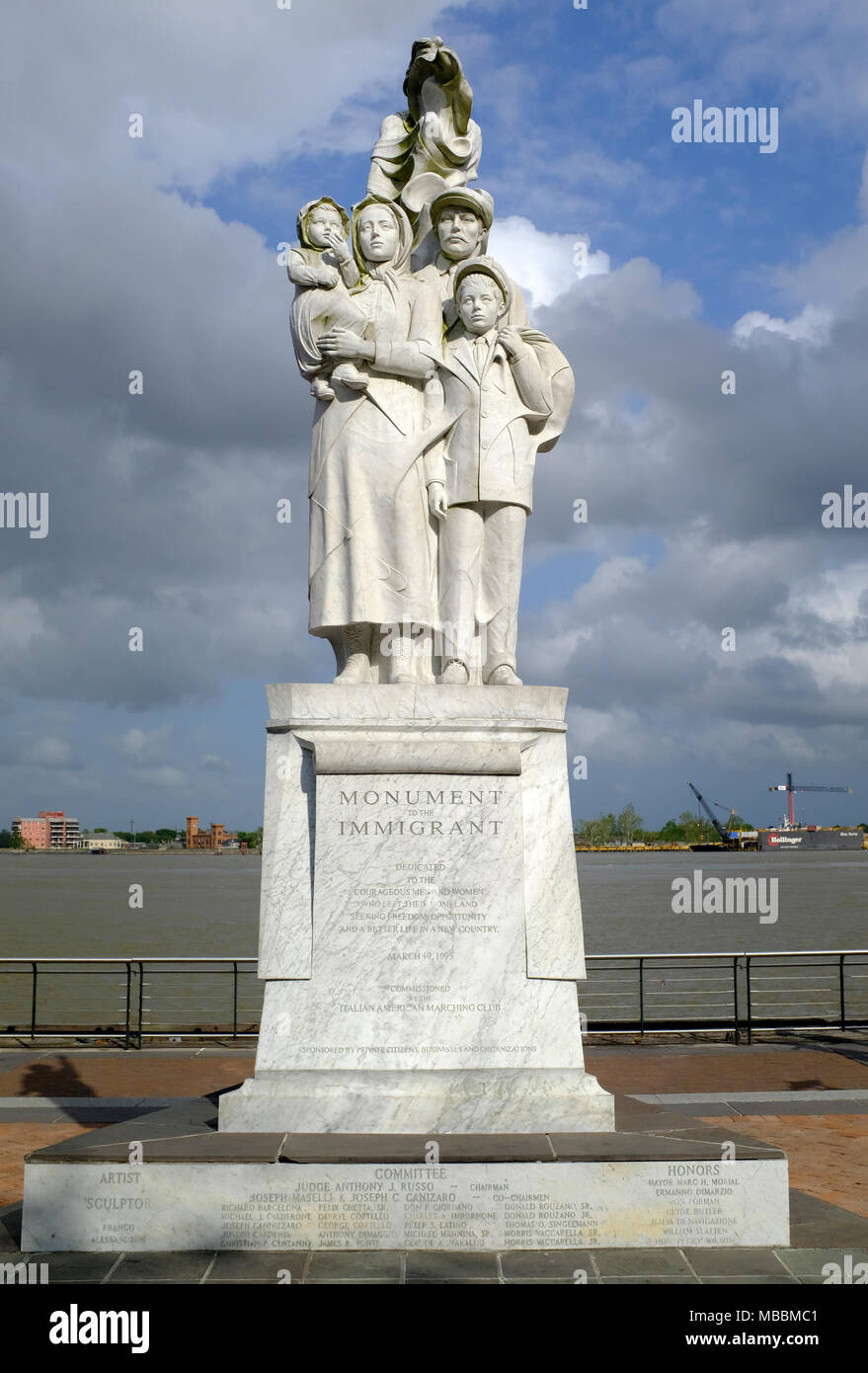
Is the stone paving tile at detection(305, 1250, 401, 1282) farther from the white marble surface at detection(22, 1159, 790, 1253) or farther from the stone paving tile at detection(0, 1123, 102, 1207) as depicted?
the stone paving tile at detection(0, 1123, 102, 1207)

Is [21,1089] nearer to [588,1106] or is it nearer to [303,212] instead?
[588,1106]

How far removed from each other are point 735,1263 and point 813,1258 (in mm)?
304

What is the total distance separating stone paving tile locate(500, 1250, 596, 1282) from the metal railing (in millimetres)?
5361

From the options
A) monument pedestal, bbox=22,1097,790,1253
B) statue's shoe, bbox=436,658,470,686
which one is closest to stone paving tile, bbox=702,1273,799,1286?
monument pedestal, bbox=22,1097,790,1253

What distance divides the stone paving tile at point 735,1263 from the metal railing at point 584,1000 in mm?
5273

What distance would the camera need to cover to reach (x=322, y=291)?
6.54 meters

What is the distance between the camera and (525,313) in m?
6.82

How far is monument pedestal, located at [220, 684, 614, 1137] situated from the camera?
5.32m

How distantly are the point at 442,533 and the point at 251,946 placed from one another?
67.3 ft

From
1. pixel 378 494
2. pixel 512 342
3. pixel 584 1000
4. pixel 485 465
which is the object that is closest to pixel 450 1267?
pixel 378 494

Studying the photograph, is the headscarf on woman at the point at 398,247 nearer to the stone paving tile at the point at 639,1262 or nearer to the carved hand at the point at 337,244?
the carved hand at the point at 337,244

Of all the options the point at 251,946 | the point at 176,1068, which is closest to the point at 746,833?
the point at 251,946

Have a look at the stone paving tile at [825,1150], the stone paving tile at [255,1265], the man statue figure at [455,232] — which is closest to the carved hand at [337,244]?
the man statue figure at [455,232]

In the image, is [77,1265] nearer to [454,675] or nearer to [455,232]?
[454,675]
